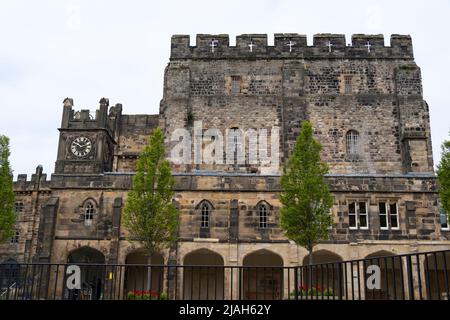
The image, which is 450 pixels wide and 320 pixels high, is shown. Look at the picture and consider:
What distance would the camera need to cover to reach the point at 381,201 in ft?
85.3

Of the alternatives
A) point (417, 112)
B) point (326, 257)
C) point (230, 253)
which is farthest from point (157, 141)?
point (417, 112)

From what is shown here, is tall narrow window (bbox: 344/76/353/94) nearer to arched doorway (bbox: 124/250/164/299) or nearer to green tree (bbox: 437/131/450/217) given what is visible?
green tree (bbox: 437/131/450/217)

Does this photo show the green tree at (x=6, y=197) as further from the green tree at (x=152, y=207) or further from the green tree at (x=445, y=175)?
the green tree at (x=445, y=175)

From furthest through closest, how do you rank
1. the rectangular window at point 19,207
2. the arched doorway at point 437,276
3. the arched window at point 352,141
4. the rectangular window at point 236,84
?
the rectangular window at point 19,207
the rectangular window at point 236,84
the arched window at point 352,141
the arched doorway at point 437,276

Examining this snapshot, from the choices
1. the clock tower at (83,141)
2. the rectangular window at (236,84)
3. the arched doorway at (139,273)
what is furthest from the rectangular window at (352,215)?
the clock tower at (83,141)

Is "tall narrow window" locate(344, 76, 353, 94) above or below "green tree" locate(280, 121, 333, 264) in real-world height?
above

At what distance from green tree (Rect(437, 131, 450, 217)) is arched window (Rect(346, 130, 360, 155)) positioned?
8.55m

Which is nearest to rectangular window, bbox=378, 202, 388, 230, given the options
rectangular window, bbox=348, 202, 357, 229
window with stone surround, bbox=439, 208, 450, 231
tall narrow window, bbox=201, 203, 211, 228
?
rectangular window, bbox=348, 202, 357, 229

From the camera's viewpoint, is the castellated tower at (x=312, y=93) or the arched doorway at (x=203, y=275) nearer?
the arched doorway at (x=203, y=275)

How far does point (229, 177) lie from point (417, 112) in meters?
13.8

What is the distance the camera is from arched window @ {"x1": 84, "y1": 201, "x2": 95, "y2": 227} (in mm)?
25873

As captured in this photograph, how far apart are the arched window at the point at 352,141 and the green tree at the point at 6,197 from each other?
20.0 meters

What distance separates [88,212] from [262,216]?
895 cm

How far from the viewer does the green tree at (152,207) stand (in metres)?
22.7
